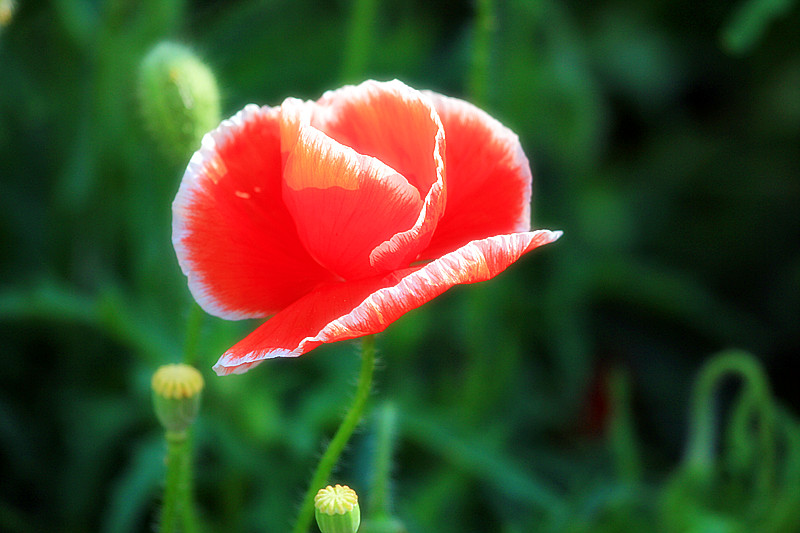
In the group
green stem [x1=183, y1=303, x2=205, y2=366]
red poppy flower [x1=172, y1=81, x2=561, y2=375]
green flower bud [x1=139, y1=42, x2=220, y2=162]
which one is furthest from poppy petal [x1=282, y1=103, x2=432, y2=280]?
green flower bud [x1=139, y1=42, x2=220, y2=162]

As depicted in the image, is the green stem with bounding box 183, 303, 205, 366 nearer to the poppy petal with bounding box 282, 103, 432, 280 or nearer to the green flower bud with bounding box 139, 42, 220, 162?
the poppy petal with bounding box 282, 103, 432, 280

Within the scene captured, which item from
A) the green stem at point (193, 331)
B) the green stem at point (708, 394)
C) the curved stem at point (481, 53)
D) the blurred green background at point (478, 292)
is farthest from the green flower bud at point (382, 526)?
the curved stem at point (481, 53)

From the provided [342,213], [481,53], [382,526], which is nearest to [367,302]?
[342,213]

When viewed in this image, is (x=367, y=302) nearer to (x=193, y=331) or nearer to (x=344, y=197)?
(x=344, y=197)

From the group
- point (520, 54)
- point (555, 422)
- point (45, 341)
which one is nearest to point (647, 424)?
point (555, 422)

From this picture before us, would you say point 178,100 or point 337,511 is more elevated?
point 178,100

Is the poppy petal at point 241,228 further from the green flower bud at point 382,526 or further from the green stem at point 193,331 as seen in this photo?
the green flower bud at point 382,526

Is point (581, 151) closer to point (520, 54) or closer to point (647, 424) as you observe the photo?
point (520, 54)
